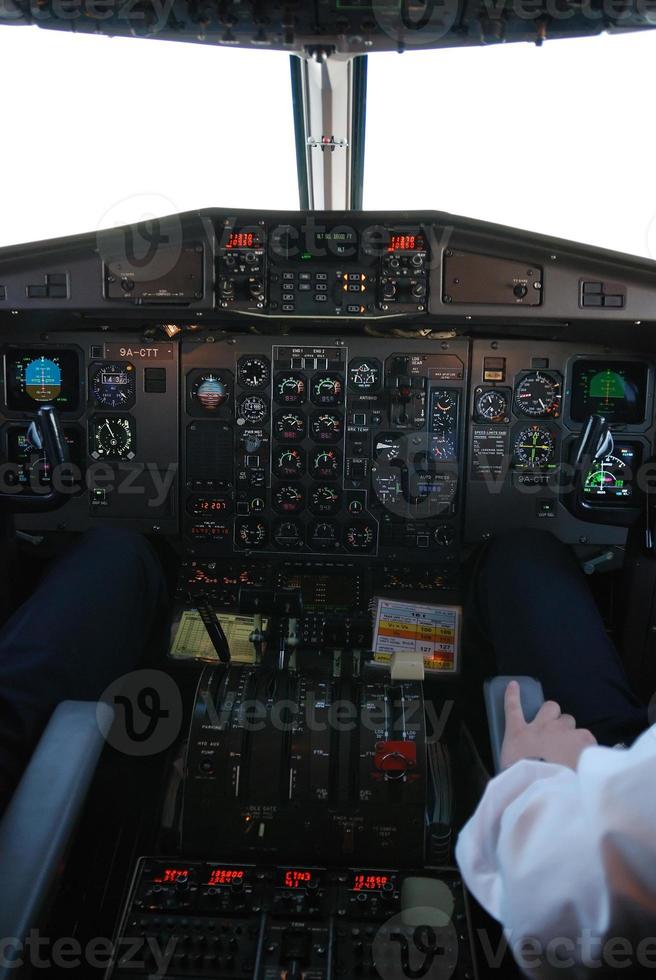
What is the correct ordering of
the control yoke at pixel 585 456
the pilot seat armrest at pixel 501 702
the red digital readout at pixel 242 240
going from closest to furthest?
the pilot seat armrest at pixel 501 702, the control yoke at pixel 585 456, the red digital readout at pixel 242 240

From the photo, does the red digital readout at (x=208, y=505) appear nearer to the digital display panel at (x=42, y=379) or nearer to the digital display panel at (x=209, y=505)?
the digital display panel at (x=209, y=505)

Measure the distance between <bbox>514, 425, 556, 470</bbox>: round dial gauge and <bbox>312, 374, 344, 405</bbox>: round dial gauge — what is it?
0.72m

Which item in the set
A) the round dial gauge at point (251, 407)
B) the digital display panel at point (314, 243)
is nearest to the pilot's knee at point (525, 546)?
the round dial gauge at point (251, 407)

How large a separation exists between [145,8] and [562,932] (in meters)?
1.93

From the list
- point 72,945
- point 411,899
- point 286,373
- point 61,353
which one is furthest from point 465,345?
point 72,945

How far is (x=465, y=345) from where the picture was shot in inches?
122

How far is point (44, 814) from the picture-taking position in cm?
149

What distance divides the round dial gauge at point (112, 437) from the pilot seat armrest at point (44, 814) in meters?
1.58

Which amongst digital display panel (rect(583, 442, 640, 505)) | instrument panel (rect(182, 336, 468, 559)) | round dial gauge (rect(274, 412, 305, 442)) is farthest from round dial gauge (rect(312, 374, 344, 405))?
digital display panel (rect(583, 442, 640, 505))

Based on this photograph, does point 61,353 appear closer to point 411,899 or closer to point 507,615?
point 507,615

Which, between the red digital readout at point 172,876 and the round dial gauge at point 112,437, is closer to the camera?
the red digital readout at point 172,876

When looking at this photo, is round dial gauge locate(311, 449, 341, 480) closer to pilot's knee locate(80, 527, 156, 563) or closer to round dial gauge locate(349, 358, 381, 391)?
round dial gauge locate(349, 358, 381, 391)

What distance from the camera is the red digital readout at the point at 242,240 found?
280 cm

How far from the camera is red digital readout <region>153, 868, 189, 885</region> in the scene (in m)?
1.89
